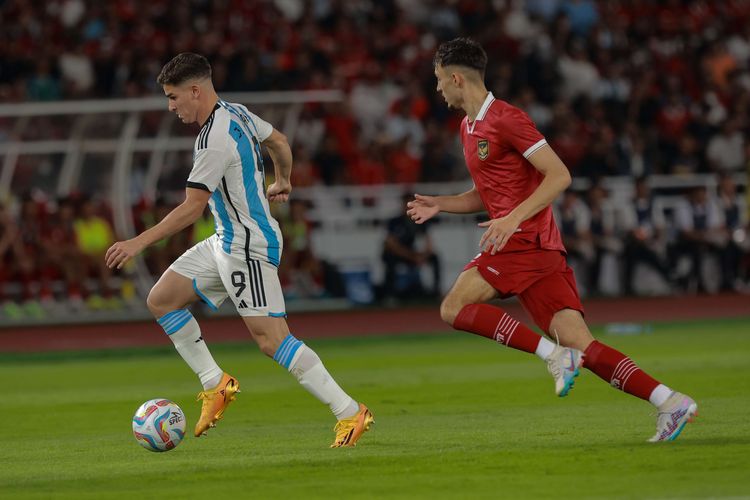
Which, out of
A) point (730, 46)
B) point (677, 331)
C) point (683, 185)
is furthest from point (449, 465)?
point (730, 46)

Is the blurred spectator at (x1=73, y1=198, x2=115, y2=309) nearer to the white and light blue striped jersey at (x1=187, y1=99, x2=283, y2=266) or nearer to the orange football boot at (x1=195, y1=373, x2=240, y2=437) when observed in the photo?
the orange football boot at (x1=195, y1=373, x2=240, y2=437)

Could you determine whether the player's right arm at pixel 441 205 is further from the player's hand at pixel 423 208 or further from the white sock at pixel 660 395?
the white sock at pixel 660 395

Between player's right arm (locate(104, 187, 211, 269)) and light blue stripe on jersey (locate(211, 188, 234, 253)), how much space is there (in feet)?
0.95

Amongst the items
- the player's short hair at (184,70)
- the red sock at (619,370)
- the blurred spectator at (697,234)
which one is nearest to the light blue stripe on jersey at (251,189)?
the player's short hair at (184,70)

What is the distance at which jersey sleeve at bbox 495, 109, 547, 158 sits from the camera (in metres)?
8.08

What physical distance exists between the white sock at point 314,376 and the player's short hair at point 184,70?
170 cm

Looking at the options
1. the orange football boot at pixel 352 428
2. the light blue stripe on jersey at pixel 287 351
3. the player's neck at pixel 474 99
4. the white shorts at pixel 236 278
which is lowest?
the orange football boot at pixel 352 428

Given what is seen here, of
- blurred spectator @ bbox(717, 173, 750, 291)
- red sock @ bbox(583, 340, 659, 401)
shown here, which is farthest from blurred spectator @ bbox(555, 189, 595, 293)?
red sock @ bbox(583, 340, 659, 401)

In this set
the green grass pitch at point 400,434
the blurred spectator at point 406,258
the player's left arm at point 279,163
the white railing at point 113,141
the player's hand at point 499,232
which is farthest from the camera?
the blurred spectator at point 406,258

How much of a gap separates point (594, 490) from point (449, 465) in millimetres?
1144

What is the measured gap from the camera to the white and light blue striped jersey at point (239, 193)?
852cm

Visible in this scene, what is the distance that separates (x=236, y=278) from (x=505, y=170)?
67.9 inches

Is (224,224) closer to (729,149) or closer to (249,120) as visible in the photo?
(249,120)

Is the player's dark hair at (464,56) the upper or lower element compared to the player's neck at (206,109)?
upper
